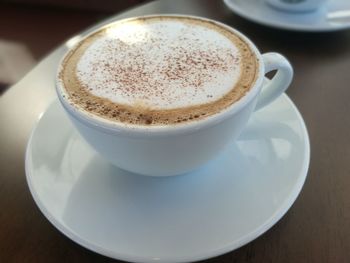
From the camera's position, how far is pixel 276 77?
1.72 feet

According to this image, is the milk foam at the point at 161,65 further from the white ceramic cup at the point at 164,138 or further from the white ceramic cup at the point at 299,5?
the white ceramic cup at the point at 299,5

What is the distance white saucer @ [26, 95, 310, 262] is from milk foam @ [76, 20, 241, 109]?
0.10m

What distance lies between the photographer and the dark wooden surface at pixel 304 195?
43 cm

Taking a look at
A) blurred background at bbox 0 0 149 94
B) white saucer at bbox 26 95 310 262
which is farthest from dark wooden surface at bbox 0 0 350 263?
blurred background at bbox 0 0 149 94

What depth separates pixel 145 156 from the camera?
0.42 meters

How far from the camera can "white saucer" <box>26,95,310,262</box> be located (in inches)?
15.9

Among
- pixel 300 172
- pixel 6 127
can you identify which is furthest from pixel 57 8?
pixel 300 172

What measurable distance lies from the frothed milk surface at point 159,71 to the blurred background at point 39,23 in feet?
2.98

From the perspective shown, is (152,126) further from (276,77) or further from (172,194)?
(276,77)

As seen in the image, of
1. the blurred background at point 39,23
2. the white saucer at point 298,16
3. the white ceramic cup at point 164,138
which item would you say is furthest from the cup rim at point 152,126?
the blurred background at point 39,23

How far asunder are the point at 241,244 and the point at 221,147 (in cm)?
10

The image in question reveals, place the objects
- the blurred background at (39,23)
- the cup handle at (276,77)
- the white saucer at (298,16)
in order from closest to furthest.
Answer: the cup handle at (276,77) → the white saucer at (298,16) → the blurred background at (39,23)

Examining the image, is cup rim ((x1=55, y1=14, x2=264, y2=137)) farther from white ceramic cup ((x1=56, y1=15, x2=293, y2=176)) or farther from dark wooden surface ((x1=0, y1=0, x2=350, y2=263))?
dark wooden surface ((x1=0, y1=0, x2=350, y2=263))

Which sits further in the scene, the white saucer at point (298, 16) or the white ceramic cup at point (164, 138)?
the white saucer at point (298, 16)
